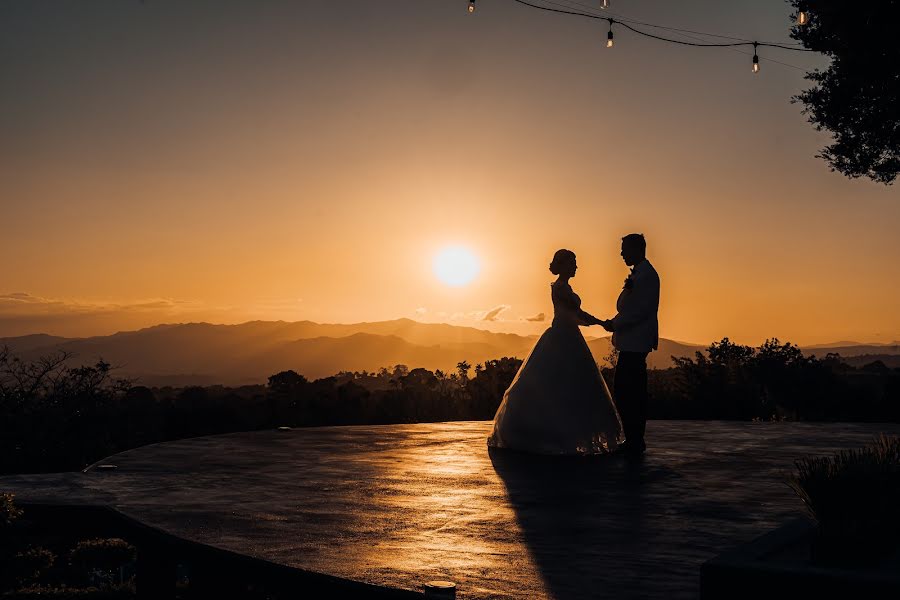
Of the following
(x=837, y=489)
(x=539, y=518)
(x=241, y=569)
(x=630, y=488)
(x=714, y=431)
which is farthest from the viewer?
(x=714, y=431)

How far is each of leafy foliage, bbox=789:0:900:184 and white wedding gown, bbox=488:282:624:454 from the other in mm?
8483

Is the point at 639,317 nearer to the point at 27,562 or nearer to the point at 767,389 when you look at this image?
the point at 27,562

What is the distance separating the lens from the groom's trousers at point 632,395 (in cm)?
897

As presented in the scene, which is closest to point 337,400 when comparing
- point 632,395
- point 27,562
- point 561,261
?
point 561,261

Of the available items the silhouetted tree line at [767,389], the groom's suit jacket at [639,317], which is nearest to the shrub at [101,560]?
the groom's suit jacket at [639,317]

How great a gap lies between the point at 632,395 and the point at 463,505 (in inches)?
149

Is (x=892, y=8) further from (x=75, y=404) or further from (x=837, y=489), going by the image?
(x=75, y=404)

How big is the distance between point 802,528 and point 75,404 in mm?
12517

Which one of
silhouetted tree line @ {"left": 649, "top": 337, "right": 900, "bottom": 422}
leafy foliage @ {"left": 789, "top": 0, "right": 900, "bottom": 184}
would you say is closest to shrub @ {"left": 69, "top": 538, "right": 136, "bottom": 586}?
silhouetted tree line @ {"left": 649, "top": 337, "right": 900, "bottom": 422}

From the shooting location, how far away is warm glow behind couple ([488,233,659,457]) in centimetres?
900

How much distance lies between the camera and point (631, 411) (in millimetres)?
9000

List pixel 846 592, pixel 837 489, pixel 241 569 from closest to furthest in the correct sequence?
pixel 846 592 → pixel 837 489 → pixel 241 569

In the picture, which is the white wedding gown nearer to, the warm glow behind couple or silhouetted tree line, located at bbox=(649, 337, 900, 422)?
the warm glow behind couple

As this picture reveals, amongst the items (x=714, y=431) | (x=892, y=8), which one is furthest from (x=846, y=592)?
(x=892, y=8)
